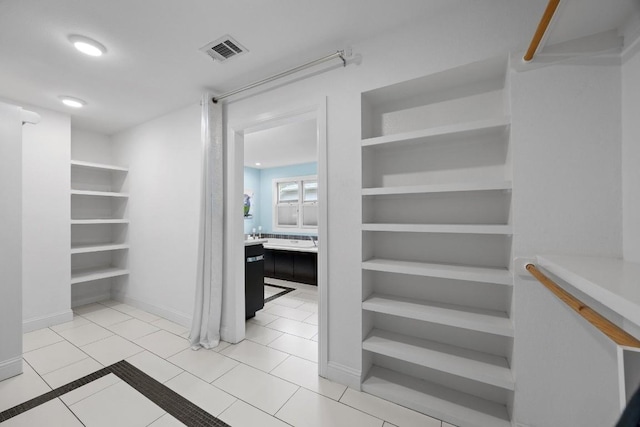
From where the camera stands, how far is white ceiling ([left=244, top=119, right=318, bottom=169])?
12.5 feet

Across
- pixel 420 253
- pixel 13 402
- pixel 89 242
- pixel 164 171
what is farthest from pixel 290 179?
pixel 13 402

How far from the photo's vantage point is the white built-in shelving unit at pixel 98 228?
3703 millimetres

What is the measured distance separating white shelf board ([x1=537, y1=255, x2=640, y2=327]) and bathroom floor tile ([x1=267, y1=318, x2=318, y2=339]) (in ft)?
7.55

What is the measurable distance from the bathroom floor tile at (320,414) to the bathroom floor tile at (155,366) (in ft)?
3.49

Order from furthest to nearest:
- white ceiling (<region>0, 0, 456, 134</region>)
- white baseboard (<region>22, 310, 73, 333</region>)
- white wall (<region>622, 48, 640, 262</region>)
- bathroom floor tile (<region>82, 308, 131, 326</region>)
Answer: bathroom floor tile (<region>82, 308, 131, 326</region>) < white baseboard (<region>22, 310, 73, 333</region>) < white ceiling (<region>0, 0, 456, 134</region>) < white wall (<region>622, 48, 640, 262</region>)

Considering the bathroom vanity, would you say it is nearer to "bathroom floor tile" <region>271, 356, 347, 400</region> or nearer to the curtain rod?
"bathroom floor tile" <region>271, 356, 347, 400</region>

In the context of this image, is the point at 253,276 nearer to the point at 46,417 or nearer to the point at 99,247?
the point at 46,417

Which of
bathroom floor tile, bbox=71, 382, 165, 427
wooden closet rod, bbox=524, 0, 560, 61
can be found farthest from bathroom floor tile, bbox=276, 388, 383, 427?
wooden closet rod, bbox=524, 0, 560, 61

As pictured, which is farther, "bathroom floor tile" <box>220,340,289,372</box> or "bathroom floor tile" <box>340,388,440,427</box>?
"bathroom floor tile" <box>220,340,289,372</box>

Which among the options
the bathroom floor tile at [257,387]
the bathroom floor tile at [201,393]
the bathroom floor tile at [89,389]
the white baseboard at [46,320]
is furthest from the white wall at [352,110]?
the white baseboard at [46,320]

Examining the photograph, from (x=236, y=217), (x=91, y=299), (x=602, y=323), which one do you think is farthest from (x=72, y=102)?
(x=602, y=323)

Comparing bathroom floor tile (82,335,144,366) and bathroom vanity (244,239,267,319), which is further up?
Result: bathroom vanity (244,239,267,319)

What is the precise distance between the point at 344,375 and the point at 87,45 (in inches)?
126

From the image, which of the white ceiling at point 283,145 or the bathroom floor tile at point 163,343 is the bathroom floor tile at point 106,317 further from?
the white ceiling at point 283,145
